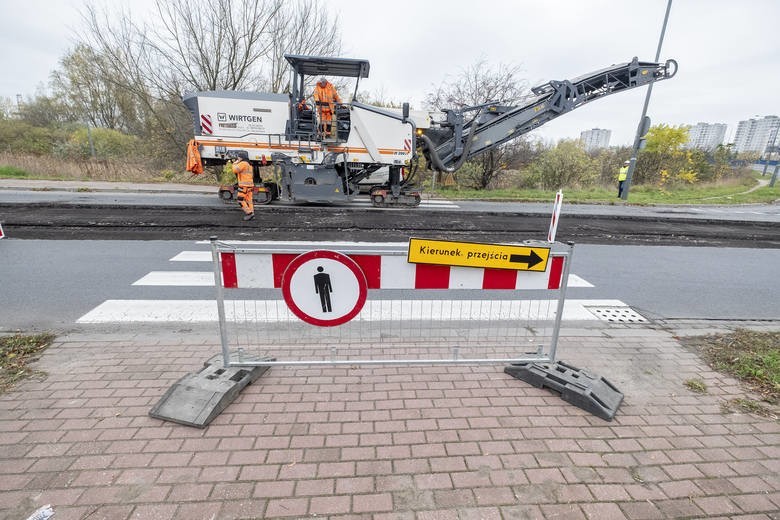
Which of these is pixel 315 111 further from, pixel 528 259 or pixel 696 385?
pixel 696 385

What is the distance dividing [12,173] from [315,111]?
16192 millimetres

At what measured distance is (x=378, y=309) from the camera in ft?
15.3

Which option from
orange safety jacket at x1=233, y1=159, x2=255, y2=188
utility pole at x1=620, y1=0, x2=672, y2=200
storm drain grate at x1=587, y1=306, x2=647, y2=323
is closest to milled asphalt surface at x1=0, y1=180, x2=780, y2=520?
storm drain grate at x1=587, y1=306, x2=647, y2=323

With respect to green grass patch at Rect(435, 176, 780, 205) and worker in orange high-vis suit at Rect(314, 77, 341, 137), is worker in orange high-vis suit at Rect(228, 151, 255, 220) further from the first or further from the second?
green grass patch at Rect(435, 176, 780, 205)

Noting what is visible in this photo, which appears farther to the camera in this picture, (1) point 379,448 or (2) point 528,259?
(2) point 528,259

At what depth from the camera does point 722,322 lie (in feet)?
15.1

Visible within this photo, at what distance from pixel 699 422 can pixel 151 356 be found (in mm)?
4600

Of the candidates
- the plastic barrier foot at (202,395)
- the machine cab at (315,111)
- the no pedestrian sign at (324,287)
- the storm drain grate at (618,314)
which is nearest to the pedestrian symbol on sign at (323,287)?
the no pedestrian sign at (324,287)

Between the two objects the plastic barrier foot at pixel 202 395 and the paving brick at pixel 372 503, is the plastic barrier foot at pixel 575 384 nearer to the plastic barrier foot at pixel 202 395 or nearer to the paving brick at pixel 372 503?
the paving brick at pixel 372 503

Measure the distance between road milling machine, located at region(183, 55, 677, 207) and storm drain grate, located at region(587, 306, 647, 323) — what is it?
8.73 meters

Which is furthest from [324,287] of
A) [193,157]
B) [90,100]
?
[90,100]

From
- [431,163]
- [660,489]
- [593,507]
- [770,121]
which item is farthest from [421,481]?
[770,121]

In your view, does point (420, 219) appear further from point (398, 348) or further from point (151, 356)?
point (151, 356)

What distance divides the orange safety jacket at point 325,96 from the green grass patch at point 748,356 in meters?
10.6
